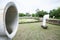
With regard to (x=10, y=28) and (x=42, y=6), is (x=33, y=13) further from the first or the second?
(x=10, y=28)

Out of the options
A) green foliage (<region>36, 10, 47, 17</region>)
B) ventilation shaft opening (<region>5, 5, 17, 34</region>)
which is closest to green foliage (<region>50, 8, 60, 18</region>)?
green foliage (<region>36, 10, 47, 17</region>)

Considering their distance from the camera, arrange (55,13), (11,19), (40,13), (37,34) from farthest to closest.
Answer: (40,13) → (55,13) → (37,34) → (11,19)

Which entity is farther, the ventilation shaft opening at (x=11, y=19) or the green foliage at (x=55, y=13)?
the green foliage at (x=55, y=13)

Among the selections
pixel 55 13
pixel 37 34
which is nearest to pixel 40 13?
pixel 55 13

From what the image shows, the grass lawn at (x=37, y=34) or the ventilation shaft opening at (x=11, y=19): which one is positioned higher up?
the ventilation shaft opening at (x=11, y=19)

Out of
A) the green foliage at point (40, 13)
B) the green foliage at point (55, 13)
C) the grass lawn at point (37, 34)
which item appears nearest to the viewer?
the grass lawn at point (37, 34)

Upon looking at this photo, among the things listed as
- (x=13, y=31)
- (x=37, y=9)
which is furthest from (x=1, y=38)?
(x=37, y=9)

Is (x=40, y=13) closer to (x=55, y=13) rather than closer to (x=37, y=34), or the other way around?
(x=55, y=13)

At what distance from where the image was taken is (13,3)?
4.24 feet

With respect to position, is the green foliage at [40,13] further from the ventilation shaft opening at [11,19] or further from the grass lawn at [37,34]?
the ventilation shaft opening at [11,19]

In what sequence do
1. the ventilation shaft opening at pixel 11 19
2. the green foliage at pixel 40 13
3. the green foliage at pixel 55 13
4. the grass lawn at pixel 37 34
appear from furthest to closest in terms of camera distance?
the green foliage at pixel 40 13 → the green foliage at pixel 55 13 → the grass lawn at pixel 37 34 → the ventilation shaft opening at pixel 11 19

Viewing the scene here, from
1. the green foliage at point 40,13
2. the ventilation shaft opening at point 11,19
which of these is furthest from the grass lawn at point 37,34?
the ventilation shaft opening at point 11,19

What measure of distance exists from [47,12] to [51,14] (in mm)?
185

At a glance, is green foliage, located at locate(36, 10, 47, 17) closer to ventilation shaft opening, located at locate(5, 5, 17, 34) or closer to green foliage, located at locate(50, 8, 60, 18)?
green foliage, located at locate(50, 8, 60, 18)
